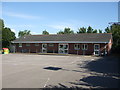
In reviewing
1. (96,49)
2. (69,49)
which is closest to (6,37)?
(69,49)

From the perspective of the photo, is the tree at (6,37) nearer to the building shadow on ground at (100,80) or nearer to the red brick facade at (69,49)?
the red brick facade at (69,49)

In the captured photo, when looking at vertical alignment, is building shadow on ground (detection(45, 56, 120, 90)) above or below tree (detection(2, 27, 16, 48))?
below

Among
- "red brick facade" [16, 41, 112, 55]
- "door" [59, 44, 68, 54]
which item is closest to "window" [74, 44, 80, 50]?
"red brick facade" [16, 41, 112, 55]

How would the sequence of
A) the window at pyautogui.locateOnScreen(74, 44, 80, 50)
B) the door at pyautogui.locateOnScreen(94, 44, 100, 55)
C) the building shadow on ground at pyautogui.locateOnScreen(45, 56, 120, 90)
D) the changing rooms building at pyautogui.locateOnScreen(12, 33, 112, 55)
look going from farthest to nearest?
the window at pyautogui.locateOnScreen(74, 44, 80, 50) → the door at pyautogui.locateOnScreen(94, 44, 100, 55) → the changing rooms building at pyautogui.locateOnScreen(12, 33, 112, 55) → the building shadow on ground at pyautogui.locateOnScreen(45, 56, 120, 90)

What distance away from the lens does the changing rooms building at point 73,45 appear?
28.5 metres

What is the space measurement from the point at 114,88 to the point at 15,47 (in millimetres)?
33695

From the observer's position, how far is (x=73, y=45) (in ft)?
102

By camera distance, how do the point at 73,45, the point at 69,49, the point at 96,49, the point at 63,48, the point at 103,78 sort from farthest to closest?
the point at 63,48 < the point at 69,49 < the point at 73,45 < the point at 96,49 < the point at 103,78

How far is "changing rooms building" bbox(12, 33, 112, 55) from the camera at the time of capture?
2847 cm

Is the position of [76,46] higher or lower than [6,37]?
lower

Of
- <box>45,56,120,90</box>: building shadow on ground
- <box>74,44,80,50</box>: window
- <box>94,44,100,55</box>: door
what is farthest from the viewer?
<box>74,44,80,50</box>: window

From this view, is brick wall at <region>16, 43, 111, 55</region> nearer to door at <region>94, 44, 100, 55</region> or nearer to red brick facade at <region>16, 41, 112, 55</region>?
red brick facade at <region>16, 41, 112, 55</region>

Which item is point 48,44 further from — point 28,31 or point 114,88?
point 28,31

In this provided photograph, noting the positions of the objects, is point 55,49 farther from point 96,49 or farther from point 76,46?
point 96,49
